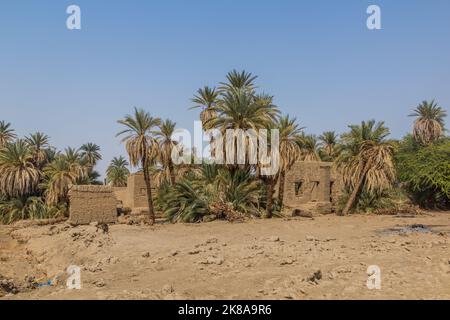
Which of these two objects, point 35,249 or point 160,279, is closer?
point 160,279

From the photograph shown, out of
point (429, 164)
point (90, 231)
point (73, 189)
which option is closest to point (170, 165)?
point (73, 189)

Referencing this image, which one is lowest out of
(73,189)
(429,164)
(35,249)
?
(35,249)

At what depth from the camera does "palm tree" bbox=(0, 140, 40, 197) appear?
34.8 m

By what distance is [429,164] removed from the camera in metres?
26.0

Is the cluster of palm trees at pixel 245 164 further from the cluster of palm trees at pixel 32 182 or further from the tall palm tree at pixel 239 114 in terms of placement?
the cluster of palm trees at pixel 32 182

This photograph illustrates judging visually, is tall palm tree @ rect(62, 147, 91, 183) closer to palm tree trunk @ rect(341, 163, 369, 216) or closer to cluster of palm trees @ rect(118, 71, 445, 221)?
cluster of palm trees @ rect(118, 71, 445, 221)

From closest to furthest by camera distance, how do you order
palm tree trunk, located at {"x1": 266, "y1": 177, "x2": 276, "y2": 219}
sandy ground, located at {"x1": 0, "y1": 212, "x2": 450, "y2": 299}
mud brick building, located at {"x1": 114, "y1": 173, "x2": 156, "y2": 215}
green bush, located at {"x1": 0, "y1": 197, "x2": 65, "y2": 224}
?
sandy ground, located at {"x1": 0, "y1": 212, "x2": 450, "y2": 299} → palm tree trunk, located at {"x1": 266, "y1": 177, "x2": 276, "y2": 219} → green bush, located at {"x1": 0, "y1": 197, "x2": 65, "y2": 224} → mud brick building, located at {"x1": 114, "y1": 173, "x2": 156, "y2": 215}

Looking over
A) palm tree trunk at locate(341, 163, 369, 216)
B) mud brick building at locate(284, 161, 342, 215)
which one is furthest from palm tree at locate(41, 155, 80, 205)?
palm tree trunk at locate(341, 163, 369, 216)

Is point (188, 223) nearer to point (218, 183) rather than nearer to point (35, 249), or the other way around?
point (218, 183)

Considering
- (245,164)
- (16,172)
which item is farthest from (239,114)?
(16,172)

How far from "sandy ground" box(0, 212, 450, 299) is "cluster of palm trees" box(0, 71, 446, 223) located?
4.64m
